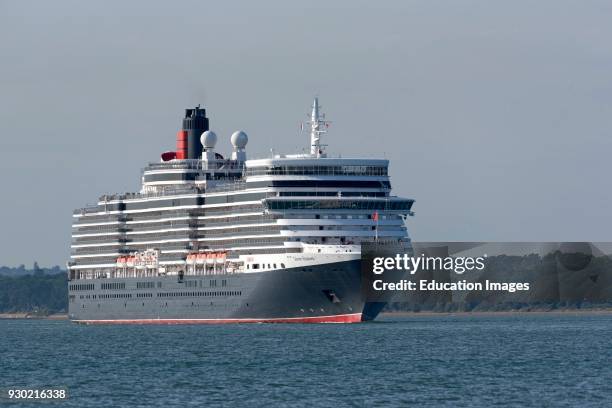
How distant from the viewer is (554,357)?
101m

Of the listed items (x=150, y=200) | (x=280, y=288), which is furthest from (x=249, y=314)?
(x=150, y=200)

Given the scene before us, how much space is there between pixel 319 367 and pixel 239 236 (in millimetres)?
57644

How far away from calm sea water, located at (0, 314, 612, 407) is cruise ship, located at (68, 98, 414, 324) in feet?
20.1

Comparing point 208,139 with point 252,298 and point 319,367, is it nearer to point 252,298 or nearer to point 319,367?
point 252,298

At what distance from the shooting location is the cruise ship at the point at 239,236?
462 feet

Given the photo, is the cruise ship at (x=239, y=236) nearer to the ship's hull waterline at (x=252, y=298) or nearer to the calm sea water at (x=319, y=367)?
the ship's hull waterline at (x=252, y=298)

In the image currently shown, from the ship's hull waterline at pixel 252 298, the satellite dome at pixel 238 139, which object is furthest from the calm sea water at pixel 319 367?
the satellite dome at pixel 238 139

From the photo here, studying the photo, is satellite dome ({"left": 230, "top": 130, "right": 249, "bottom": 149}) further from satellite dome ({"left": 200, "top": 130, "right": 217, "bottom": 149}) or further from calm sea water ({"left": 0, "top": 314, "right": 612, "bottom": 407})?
calm sea water ({"left": 0, "top": 314, "right": 612, "bottom": 407})

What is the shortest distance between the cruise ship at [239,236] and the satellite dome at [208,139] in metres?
0.10

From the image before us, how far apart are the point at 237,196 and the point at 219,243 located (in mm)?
5410

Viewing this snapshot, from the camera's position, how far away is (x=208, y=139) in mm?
168000

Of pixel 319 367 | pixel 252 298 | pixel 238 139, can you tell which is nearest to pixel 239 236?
pixel 252 298

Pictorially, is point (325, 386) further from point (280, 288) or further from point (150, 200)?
point (150, 200)

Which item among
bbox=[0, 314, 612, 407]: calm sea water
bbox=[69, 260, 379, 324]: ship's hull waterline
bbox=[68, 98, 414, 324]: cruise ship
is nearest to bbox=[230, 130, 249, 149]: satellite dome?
bbox=[68, 98, 414, 324]: cruise ship
